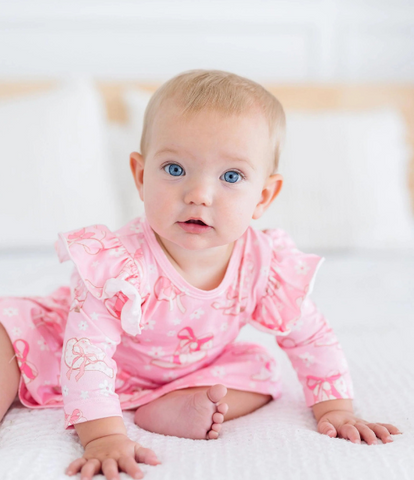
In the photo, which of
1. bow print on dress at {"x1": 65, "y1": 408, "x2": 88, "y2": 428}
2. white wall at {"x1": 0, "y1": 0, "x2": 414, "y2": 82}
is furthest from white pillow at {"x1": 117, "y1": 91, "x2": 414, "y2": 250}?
bow print on dress at {"x1": 65, "y1": 408, "x2": 88, "y2": 428}

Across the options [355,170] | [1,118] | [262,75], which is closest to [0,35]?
[1,118]

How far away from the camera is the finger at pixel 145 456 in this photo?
2.31ft

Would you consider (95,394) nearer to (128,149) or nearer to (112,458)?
(112,458)

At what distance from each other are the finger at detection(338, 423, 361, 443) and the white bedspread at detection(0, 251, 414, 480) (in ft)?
0.05

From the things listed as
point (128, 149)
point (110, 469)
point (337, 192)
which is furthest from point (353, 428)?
point (128, 149)

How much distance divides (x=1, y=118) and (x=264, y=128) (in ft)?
3.74

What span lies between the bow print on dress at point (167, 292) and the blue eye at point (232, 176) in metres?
0.19

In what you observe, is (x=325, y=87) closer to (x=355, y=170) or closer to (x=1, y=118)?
(x=355, y=170)

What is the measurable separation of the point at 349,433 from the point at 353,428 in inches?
0.4

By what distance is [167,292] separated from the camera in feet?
2.98

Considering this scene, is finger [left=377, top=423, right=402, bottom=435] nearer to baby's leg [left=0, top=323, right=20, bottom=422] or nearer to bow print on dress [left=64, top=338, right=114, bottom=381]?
bow print on dress [left=64, top=338, right=114, bottom=381]

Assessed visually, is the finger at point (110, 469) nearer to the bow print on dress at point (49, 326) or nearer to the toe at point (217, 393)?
the toe at point (217, 393)

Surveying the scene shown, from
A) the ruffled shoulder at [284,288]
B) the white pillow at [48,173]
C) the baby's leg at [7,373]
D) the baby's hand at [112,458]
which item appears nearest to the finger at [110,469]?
the baby's hand at [112,458]

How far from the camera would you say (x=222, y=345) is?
101 centimetres
